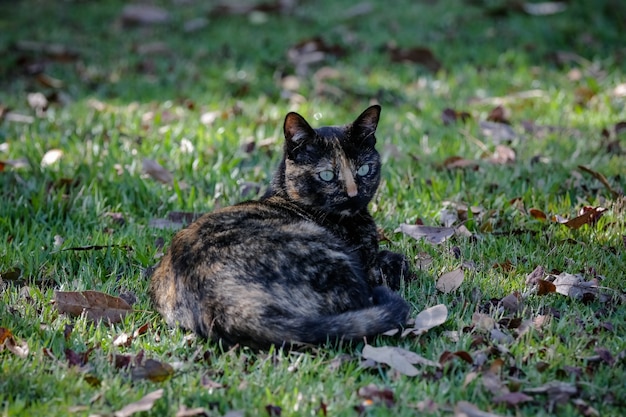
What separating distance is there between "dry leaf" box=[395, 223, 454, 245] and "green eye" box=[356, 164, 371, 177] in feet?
1.80

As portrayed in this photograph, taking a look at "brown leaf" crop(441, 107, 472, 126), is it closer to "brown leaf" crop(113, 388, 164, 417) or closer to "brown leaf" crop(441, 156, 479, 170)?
"brown leaf" crop(441, 156, 479, 170)

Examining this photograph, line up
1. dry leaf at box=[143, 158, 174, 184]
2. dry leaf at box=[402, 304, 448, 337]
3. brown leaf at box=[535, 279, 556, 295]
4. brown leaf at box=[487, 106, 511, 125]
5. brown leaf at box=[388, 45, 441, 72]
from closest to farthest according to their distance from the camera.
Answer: dry leaf at box=[402, 304, 448, 337] < brown leaf at box=[535, 279, 556, 295] < dry leaf at box=[143, 158, 174, 184] < brown leaf at box=[487, 106, 511, 125] < brown leaf at box=[388, 45, 441, 72]

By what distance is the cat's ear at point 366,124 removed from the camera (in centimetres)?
453

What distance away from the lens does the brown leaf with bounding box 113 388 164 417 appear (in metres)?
3.07

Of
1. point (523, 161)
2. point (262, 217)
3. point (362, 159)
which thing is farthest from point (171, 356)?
point (523, 161)

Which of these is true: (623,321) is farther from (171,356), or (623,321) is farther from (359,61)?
(359,61)

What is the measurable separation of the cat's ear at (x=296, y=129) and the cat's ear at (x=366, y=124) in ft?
0.91

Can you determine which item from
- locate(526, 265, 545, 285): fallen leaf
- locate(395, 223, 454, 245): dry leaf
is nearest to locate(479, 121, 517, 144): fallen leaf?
locate(395, 223, 454, 245): dry leaf

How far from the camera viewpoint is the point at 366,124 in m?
4.58

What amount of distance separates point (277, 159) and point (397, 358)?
116 inches

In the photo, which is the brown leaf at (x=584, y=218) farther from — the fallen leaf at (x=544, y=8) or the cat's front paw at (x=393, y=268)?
the fallen leaf at (x=544, y=8)

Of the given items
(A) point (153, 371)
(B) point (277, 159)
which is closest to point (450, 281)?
(A) point (153, 371)

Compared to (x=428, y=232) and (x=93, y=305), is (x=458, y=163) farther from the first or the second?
(x=93, y=305)

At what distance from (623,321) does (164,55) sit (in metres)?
6.42
